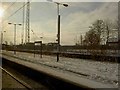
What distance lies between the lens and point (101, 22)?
10794 cm

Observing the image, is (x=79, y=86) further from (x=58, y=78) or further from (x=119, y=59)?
(x=119, y=59)

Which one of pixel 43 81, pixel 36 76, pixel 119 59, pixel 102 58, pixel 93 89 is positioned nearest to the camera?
pixel 93 89

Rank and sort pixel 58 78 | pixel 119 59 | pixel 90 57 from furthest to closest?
pixel 90 57
pixel 119 59
pixel 58 78

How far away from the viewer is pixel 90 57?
45.1m

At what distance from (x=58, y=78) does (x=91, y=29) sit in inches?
3788

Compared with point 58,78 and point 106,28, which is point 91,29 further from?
point 58,78

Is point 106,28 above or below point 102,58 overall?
above

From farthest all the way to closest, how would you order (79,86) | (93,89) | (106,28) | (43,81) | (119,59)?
(106,28) → (119,59) → (43,81) → (79,86) → (93,89)

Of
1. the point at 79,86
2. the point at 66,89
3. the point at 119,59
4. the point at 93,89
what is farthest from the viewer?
the point at 119,59

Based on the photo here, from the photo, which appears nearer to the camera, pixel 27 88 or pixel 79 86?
pixel 79 86

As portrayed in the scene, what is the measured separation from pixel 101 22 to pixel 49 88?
95937 mm

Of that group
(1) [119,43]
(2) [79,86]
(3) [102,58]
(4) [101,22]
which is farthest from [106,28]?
(2) [79,86]

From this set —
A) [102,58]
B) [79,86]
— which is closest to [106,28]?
[102,58]

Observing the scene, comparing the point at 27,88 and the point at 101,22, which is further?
the point at 101,22
